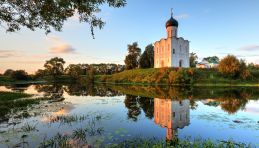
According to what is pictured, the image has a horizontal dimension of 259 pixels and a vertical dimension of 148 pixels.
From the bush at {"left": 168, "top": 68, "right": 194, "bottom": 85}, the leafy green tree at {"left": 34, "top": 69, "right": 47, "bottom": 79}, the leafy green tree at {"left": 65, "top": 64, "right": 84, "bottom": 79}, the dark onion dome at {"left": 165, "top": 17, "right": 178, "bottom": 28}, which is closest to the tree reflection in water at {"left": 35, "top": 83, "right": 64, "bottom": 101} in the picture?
the bush at {"left": 168, "top": 68, "right": 194, "bottom": 85}

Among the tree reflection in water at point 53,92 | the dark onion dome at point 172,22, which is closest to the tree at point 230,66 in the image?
the dark onion dome at point 172,22

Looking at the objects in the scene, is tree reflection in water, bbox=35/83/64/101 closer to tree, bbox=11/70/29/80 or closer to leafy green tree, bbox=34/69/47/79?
tree, bbox=11/70/29/80

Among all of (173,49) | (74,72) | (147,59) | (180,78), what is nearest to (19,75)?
(74,72)

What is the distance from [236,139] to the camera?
10211 millimetres

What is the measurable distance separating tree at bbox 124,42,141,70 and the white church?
A: 16.2m

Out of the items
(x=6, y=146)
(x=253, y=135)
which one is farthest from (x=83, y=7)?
(x=253, y=135)

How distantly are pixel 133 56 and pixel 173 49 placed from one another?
2321cm

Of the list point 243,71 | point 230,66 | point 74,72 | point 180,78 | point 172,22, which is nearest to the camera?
point 180,78

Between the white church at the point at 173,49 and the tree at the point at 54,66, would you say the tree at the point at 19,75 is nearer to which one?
the tree at the point at 54,66

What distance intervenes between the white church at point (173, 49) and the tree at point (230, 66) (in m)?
13.4

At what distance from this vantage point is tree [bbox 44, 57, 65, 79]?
363 ft

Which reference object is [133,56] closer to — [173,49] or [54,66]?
[173,49]

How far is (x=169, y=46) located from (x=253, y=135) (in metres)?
60.4

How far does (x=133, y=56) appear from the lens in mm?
89062
